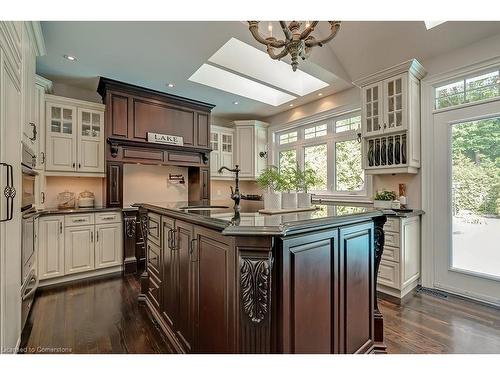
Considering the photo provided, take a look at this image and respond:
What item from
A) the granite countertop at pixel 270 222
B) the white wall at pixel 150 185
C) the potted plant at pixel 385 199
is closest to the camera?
the granite countertop at pixel 270 222

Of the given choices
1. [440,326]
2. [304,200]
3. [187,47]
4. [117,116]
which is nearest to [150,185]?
[117,116]

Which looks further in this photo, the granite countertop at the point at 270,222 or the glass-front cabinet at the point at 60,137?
the glass-front cabinet at the point at 60,137

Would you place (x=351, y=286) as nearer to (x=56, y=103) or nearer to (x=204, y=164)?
(x=204, y=164)

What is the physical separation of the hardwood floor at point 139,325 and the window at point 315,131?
294 cm

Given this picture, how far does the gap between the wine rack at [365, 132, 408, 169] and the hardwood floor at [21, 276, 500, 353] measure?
1621 millimetres

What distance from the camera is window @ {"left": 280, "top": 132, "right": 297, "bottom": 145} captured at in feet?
17.2

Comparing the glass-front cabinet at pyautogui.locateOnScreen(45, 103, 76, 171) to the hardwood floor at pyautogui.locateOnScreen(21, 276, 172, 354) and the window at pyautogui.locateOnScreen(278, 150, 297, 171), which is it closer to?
the hardwood floor at pyautogui.locateOnScreen(21, 276, 172, 354)

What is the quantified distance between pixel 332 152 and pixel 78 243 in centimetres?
418

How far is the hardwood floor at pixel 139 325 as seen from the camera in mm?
1909

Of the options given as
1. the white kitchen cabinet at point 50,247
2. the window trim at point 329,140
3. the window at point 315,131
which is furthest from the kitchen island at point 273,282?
the window at point 315,131

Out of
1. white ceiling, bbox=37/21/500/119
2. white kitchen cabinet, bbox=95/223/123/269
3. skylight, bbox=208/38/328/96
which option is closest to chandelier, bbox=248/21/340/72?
white ceiling, bbox=37/21/500/119

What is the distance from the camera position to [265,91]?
4.81 meters

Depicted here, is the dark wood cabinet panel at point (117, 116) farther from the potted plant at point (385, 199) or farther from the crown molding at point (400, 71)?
the potted plant at point (385, 199)
